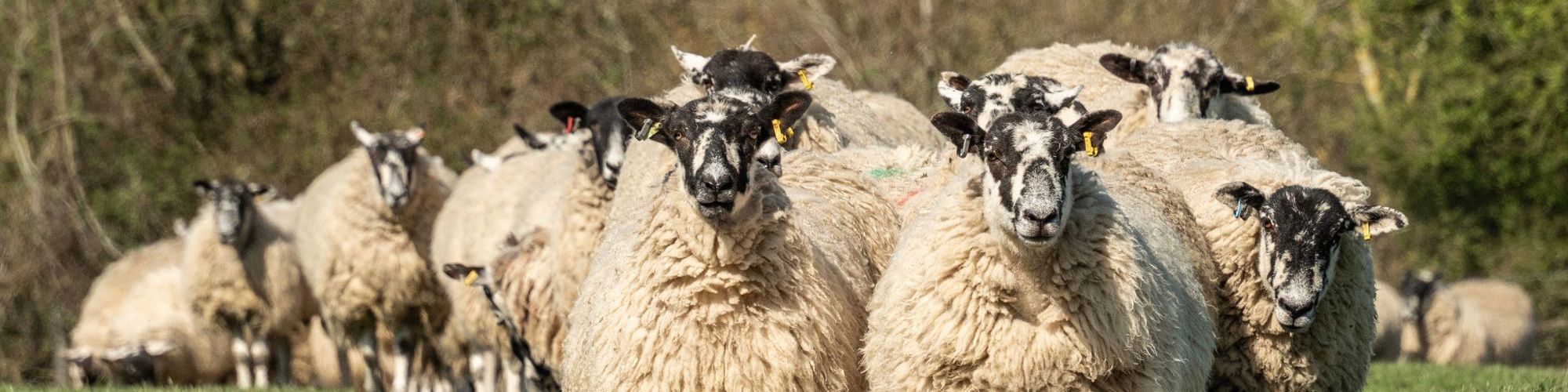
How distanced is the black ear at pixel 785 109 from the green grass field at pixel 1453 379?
12.0ft

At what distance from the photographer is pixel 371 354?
12.4 m

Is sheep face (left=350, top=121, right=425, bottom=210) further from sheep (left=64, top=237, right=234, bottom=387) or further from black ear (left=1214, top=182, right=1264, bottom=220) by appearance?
black ear (left=1214, top=182, right=1264, bottom=220)

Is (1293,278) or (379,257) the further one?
(379,257)

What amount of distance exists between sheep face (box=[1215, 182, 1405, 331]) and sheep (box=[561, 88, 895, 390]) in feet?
5.52

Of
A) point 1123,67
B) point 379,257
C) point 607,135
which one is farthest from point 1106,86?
point 379,257

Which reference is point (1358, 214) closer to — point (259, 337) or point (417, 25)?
point (259, 337)

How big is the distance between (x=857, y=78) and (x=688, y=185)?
1242 centimetres

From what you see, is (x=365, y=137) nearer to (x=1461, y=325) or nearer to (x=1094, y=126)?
(x=1094, y=126)

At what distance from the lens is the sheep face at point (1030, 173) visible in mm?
5141

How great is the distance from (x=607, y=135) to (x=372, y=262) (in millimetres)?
3609

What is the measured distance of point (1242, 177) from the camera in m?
6.98

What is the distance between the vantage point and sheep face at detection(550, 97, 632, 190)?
892cm

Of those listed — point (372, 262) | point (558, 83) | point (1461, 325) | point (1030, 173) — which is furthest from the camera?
point (558, 83)

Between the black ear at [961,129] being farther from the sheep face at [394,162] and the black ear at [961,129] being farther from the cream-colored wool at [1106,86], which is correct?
the sheep face at [394,162]
